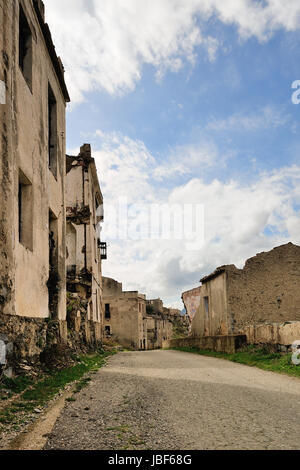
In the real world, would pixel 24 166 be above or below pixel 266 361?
above

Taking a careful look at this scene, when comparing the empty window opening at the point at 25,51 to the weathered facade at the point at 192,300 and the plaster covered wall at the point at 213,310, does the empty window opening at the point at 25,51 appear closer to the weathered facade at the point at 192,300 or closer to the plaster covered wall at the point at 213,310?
the plaster covered wall at the point at 213,310

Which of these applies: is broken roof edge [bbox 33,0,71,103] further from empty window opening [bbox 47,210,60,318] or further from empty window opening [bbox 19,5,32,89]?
empty window opening [bbox 47,210,60,318]

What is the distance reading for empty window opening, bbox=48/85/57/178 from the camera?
1332cm

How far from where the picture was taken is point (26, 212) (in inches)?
389

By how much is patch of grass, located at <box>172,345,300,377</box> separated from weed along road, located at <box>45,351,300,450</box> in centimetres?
171

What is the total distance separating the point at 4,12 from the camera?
26.9ft

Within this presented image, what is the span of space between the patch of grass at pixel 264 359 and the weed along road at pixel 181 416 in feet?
5.62

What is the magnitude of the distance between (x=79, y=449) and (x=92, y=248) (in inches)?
818

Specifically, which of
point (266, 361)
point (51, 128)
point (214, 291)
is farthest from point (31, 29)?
point (214, 291)

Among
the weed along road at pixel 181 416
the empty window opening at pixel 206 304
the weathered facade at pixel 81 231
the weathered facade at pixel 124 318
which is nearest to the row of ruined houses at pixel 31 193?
the weed along road at pixel 181 416

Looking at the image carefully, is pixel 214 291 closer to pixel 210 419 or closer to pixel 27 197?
pixel 27 197

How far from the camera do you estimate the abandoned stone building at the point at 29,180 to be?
777 cm

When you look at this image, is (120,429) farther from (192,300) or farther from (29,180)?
(192,300)

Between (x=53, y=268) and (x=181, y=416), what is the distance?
7.96 metres
